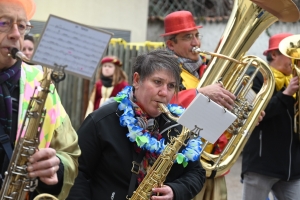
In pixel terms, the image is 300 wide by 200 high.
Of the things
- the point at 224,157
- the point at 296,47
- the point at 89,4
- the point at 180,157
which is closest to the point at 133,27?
the point at 89,4

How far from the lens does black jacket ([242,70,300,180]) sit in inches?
199

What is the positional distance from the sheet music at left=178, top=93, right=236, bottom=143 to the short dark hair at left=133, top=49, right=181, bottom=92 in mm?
371

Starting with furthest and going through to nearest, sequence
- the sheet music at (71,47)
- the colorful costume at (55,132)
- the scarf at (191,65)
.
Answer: the scarf at (191,65)
the colorful costume at (55,132)
the sheet music at (71,47)

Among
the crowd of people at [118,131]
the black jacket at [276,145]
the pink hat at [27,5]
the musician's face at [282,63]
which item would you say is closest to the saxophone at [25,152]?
the crowd of people at [118,131]

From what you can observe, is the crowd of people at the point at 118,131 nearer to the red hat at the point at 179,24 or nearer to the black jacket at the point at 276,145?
the red hat at the point at 179,24

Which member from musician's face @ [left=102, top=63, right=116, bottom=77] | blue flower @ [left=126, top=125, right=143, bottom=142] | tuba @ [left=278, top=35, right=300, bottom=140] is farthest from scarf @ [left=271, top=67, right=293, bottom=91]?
musician's face @ [left=102, top=63, right=116, bottom=77]

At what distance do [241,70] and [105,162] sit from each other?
1.56 metres

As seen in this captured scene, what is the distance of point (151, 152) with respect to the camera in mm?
3328

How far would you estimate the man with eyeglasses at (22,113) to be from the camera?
2691mm

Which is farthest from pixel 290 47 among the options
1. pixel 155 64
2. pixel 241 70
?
pixel 155 64

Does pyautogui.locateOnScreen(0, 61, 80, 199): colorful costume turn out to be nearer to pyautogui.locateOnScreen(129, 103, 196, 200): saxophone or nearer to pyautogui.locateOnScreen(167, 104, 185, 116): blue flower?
pyautogui.locateOnScreen(129, 103, 196, 200): saxophone

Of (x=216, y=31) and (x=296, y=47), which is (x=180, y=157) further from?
(x=216, y=31)

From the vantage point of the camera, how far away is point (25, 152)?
2.50 meters

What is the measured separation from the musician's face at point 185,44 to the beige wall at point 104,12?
267 inches
